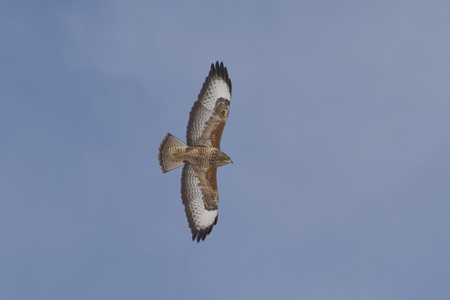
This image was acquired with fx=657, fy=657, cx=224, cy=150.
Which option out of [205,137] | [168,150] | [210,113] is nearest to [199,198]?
[168,150]

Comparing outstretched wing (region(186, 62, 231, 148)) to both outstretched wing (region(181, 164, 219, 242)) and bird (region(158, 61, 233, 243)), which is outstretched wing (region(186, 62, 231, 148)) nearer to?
bird (region(158, 61, 233, 243))

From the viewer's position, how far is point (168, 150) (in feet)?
50.6

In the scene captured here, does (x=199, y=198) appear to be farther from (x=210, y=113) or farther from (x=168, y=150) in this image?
(x=210, y=113)

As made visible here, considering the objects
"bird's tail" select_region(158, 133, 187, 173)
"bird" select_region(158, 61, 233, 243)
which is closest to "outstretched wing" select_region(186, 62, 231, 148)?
"bird" select_region(158, 61, 233, 243)

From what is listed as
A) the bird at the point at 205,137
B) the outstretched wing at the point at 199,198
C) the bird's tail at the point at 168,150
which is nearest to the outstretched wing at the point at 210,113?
the bird at the point at 205,137

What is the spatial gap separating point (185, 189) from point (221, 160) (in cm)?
137

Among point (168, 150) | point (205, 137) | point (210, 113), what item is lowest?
point (168, 150)

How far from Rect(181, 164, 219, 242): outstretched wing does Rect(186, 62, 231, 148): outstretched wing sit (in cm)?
85

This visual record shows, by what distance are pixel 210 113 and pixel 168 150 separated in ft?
4.36

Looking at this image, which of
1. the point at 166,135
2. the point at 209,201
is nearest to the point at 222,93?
the point at 166,135

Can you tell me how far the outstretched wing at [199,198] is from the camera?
1597 centimetres

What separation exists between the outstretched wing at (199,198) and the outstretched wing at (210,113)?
85 centimetres

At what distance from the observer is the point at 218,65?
1561 cm

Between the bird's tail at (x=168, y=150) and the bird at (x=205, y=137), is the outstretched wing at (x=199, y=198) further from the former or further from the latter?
the bird's tail at (x=168, y=150)
